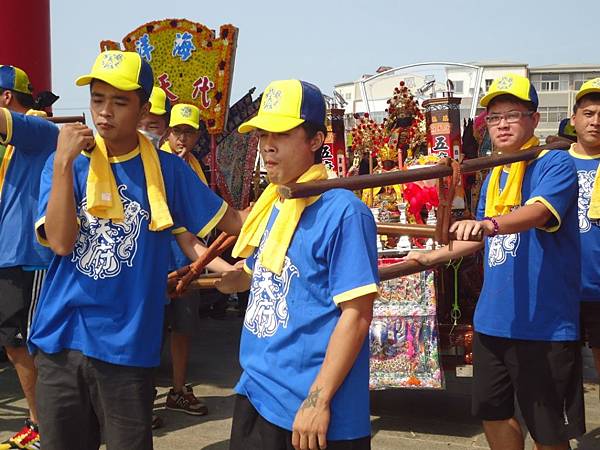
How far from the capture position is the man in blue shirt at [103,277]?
112 inches

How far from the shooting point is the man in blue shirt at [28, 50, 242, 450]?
2836mm

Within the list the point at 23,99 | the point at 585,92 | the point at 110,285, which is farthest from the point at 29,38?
the point at 110,285

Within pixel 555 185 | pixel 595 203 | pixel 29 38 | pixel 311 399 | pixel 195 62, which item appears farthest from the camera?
pixel 29 38

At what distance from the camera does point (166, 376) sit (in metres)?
6.50

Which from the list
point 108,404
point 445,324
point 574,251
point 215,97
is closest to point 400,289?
point 445,324

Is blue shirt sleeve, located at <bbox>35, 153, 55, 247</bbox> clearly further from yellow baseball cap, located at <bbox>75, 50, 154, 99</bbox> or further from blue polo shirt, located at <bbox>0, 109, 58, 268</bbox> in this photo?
blue polo shirt, located at <bbox>0, 109, 58, 268</bbox>

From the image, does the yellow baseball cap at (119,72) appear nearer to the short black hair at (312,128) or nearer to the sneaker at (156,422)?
the short black hair at (312,128)

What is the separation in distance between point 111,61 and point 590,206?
3.02 m

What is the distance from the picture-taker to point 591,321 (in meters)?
4.48

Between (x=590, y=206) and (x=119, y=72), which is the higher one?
(x=119, y=72)

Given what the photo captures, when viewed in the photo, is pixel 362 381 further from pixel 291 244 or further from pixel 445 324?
pixel 445 324

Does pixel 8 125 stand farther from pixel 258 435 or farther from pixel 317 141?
pixel 258 435

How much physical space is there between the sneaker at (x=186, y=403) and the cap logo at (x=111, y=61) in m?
3.05

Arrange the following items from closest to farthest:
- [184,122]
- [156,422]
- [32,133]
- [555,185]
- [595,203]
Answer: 1. [555,185]
2. [32,133]
3. [595,203]
4. [156,422]
5. [184,122]
